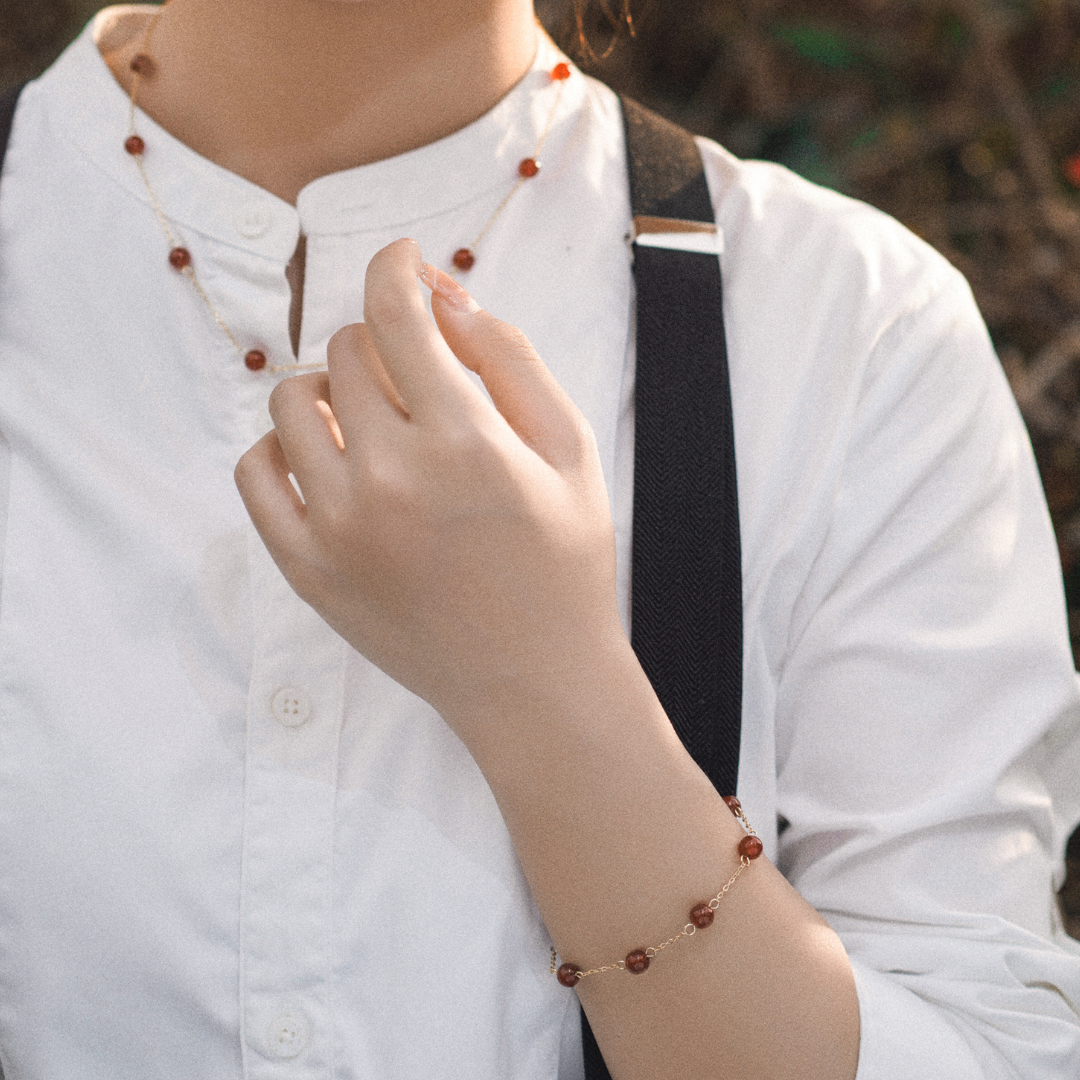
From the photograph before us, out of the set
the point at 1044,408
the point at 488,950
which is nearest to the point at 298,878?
the point at 488,950

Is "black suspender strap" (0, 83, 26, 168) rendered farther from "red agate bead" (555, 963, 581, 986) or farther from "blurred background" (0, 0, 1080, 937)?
"blurred background" (0, 0, 1080, 937)

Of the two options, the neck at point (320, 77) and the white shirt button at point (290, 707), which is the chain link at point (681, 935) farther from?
the neck at point (320, 77)

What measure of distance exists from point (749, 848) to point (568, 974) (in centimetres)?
13

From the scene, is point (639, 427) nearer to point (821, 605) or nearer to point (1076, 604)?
point (821, 605)

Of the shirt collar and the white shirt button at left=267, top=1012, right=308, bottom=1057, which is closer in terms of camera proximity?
the white shirt button at left=267, top=1012, right=308, bottom=1057

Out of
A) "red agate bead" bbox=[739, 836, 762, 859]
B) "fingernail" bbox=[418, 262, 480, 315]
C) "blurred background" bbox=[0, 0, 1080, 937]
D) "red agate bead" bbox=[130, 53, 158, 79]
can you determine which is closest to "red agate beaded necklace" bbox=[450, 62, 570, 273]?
"fingernail" bbox=[418, 262, 480, 315]

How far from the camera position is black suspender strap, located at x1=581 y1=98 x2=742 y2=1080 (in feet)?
2.22

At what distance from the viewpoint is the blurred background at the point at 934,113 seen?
1389 mm

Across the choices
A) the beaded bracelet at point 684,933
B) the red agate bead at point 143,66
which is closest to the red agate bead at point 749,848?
the beaded bracelet at point 684,933

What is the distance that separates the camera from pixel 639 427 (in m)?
0.71

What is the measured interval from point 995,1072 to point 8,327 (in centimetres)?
79

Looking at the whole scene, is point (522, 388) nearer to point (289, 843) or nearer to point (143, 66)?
point (289, 843)

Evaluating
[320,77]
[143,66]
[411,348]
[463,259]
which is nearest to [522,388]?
[411,348]

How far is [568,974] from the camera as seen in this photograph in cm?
62
